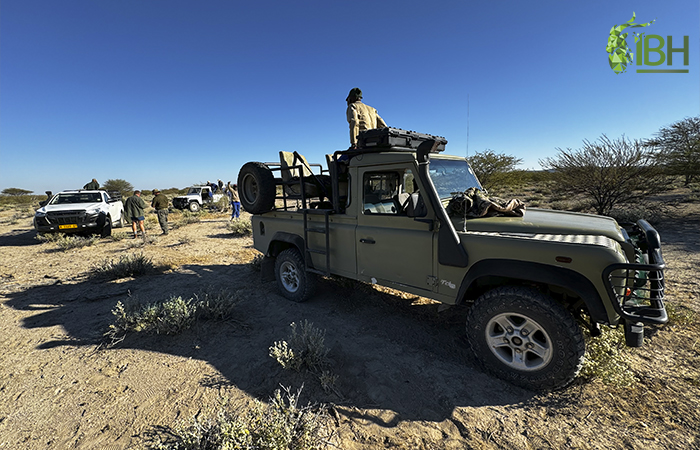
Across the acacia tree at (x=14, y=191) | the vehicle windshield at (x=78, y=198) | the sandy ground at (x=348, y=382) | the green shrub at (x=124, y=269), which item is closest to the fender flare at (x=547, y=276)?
the sandy ground at (x=348, y=382)

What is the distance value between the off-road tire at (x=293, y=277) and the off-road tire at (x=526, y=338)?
2531 mm

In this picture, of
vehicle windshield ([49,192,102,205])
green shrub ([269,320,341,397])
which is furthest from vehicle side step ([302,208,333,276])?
vehicle windshield ([49,192,102,205])

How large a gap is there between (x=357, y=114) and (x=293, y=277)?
9.48ft

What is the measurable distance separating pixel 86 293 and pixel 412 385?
5906mm

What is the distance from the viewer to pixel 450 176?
3.76m

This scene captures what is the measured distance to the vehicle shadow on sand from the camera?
2621mm

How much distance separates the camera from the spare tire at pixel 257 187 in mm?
4789

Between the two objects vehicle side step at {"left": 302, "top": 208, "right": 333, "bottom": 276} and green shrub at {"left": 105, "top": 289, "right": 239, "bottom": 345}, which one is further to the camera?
vehicle side step at {"left": 302, "top": 208, "right": 333, "bottom": 276}

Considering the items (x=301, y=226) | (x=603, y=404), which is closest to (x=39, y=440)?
(x=301, y=226)

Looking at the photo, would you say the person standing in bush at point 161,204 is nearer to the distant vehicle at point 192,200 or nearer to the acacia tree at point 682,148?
the distant vehicle at point 192,200

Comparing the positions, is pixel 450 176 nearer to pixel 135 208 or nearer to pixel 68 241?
pixel 135 208

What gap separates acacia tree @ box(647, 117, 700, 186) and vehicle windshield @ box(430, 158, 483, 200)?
36.5ft

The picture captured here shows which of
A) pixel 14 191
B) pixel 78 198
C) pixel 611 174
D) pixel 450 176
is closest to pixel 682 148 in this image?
pixel 611 174

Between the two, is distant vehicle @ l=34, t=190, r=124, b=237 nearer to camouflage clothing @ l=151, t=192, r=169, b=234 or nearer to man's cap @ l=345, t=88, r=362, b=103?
camouflage clothing @ l=151, t=192, r=169, b=234
